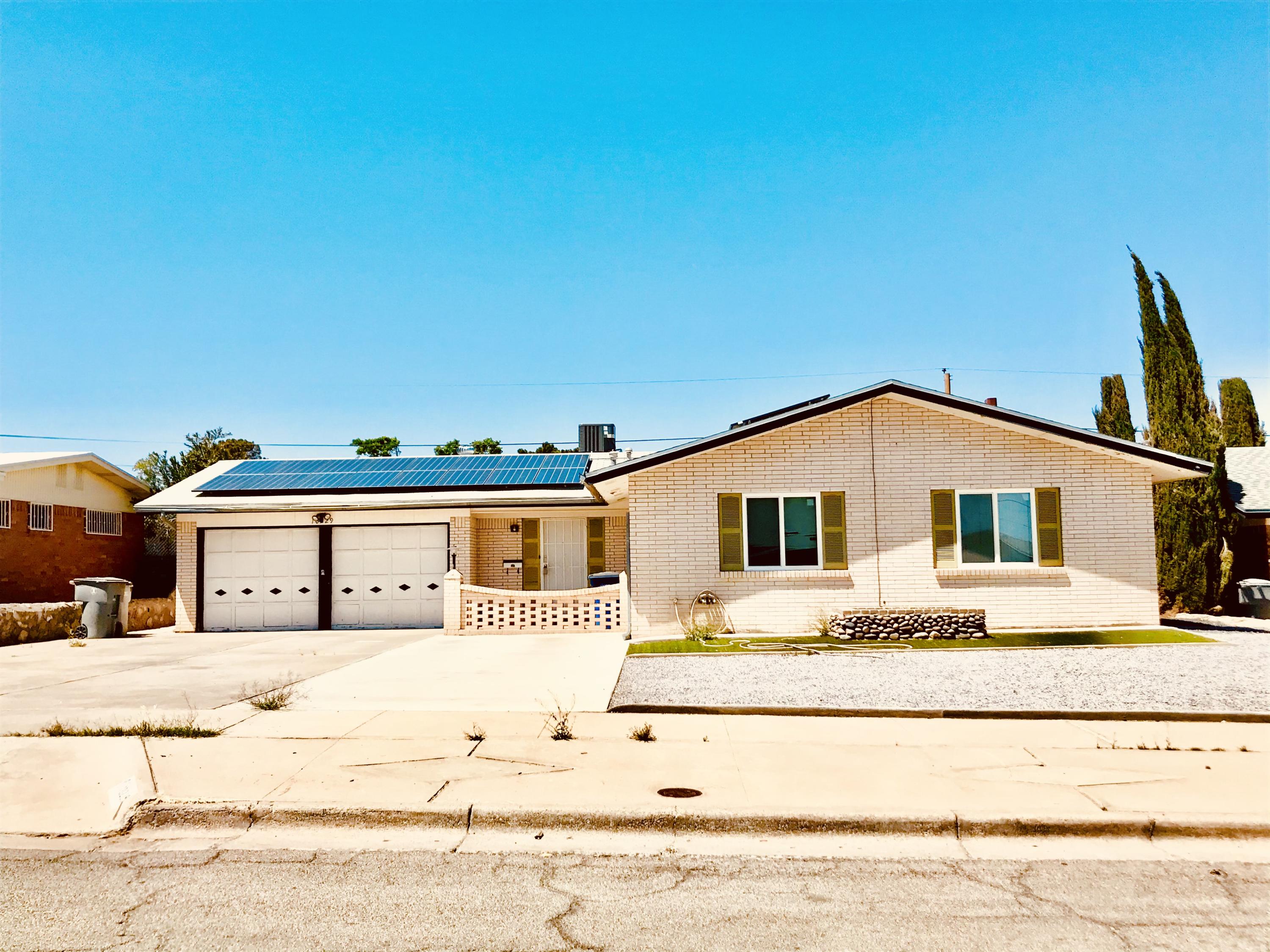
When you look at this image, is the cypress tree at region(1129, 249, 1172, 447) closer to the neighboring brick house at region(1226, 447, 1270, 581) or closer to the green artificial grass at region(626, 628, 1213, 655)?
the neighboring brick house at region(1226, 447, 1270, 581)

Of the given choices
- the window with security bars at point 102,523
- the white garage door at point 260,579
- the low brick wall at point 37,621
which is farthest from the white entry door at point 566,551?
the window with security bars at point 102,523

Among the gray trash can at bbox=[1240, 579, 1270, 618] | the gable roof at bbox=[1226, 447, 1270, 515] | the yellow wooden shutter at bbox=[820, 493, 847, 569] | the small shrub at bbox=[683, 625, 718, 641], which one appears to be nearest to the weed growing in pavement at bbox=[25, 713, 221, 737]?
the small shrub at bbox=[683, 625, 718, 641]

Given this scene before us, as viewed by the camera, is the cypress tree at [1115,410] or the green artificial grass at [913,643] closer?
the green artificial grass at [913,643]

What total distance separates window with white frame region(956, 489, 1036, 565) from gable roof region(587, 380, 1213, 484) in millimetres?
1295

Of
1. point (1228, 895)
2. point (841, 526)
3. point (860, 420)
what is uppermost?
point (860, 420)

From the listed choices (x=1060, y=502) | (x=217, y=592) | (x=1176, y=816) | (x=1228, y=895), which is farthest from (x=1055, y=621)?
(x=217, y=592)

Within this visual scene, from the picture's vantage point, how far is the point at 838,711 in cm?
912

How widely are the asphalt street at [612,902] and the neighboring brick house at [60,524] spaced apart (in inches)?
772

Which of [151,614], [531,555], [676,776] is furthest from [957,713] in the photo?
[151,614]

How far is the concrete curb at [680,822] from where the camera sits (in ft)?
19.0

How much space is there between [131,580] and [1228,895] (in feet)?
93.7

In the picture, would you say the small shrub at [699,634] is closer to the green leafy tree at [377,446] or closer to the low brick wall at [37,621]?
the low brick wall at [37,621]

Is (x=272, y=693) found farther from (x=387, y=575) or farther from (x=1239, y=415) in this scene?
(x=1239, y=415)

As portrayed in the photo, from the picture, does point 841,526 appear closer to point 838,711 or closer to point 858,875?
point 838,711
